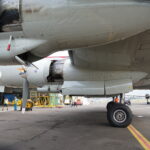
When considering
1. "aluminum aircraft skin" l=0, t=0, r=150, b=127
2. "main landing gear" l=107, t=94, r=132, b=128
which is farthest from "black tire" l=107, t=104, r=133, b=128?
"aluminum aircraft skin" l=0, t=0, r=150, b=127

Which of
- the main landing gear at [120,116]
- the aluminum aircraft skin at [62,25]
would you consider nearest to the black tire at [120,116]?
the main landing gear at [120,116]

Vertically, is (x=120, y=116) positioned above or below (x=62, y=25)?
below

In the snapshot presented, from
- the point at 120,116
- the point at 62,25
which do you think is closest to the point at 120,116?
the point at 120,116

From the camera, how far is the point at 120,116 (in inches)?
255

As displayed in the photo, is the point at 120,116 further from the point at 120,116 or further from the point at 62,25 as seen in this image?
the point at 62,25

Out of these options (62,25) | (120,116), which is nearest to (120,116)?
(120,116)

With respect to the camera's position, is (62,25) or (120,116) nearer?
(62,25)

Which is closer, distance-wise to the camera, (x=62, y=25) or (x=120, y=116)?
(x=62, y=25)

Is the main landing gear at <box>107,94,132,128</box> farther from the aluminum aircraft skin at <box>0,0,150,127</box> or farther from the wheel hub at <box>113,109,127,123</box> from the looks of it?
the aluminum aircraft skin at <box>0,0,150,127</box>

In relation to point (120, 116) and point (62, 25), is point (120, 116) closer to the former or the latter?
point (120, 116)

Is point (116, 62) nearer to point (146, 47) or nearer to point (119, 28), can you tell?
point (146, 47)

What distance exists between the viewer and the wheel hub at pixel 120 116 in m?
6.44

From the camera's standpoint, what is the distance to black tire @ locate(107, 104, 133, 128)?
638cm

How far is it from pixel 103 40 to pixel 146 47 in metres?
2.68
